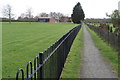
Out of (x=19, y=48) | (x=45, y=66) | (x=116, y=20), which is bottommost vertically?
(x=19, y=48)

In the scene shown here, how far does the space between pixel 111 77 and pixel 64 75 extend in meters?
1.39

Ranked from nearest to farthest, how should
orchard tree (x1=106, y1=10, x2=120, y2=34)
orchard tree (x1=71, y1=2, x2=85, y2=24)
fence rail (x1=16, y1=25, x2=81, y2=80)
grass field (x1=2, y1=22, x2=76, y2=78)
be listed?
fence rail (x1=16, y1=25, x2=81, y2=80) → grass field (x1=2, y1=22, x2=76, y2=78) → orchard tree (x1=106, y1=10, x2=120, y2=34) → orchard tree (x1=71, y1=2, x2=85, y2=24)

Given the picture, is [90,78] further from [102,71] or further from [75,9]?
[75,9]

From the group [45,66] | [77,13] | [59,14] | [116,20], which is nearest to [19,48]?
[116,20]

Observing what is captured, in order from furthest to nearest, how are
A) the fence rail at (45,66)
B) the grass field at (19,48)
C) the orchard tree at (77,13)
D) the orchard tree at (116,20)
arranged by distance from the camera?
the orchard tree at (77,13), the orchard tree at (116,20), the grass field at (19,48), the fence rail at (45,66)

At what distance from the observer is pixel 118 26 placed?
13727mm

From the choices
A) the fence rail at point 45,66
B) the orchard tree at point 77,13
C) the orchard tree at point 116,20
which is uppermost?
the orchard tree at point 77,13

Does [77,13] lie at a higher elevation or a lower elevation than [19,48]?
higher

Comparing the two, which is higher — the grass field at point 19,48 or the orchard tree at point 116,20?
the orchard tree at point 116,20

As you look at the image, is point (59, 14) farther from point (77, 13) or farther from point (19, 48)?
point (19, 48)

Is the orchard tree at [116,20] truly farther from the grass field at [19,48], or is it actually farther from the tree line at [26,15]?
the tree line at [26,15]

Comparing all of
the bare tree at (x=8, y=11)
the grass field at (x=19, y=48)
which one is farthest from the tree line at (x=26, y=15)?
the grass field at (x=19, y=48)

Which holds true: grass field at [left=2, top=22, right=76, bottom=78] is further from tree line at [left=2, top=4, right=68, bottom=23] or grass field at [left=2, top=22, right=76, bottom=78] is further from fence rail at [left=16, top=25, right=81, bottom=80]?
tree line at [left=2, top=4, right=68, bottom=23]

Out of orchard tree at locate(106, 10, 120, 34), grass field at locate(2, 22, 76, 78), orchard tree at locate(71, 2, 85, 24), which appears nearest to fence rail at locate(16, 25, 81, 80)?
grass field at locate(2, 22, 76, 78)
